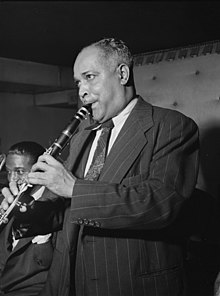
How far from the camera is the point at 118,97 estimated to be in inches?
63.6

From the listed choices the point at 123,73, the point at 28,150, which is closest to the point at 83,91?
the point at 123,73

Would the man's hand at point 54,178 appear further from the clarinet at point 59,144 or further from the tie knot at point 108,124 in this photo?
the tie knot at point 108,124

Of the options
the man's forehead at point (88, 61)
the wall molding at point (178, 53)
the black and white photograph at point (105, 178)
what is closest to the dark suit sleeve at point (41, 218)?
the black and white photograph at point (105, 178)

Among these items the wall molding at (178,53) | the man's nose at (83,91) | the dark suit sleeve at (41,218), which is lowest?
the dark suit sleeve at (41,218)

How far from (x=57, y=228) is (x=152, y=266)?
449 mm

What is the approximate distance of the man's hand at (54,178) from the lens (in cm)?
136

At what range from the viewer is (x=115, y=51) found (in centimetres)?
162

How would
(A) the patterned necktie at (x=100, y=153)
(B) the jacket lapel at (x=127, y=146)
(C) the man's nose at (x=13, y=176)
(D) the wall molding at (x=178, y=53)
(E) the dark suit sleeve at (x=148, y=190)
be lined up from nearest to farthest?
(E) the dark suit sleeve at (x=148, y=190) < (B) the jacket lapel at (x=127, y=146) < (A) the patterned necktie at (x=100, y=153) < (C) the man's nose at (x=13, y=176) < (D) the wall molding at (x=178, y=53)

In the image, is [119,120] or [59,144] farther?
[119,120]

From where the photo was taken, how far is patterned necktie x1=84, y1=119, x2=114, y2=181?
5.18 feet

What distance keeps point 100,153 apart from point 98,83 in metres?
0.26

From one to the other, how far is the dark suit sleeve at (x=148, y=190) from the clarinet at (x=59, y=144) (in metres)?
0.21

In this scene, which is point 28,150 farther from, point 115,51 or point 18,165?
point 115,51

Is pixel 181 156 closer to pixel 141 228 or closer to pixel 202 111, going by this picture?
pixel 141 228
